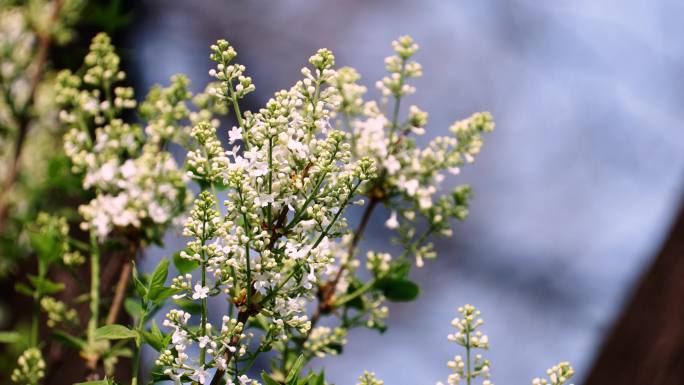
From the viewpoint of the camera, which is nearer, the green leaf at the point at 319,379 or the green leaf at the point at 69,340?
the green leaf at the point at 319,379

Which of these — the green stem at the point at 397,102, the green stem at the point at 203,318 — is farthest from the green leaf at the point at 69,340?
the green stem at the point at 397,102

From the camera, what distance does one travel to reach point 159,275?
2.27 ft

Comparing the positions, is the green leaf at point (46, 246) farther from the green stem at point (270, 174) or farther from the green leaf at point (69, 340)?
the green stem at point (270, 174)

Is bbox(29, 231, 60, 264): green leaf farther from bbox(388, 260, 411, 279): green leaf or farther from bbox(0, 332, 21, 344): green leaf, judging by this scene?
bbox(388, 260, 411, 279): green leaf

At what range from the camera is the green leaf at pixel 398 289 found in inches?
39.8

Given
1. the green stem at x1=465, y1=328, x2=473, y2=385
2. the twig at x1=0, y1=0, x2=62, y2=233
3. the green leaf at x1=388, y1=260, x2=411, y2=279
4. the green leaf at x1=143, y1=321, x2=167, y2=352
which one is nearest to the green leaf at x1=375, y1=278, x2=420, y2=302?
the green leaf at x1=388, y1=260, x2=411, y2=279

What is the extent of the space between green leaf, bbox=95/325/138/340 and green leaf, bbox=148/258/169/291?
46 mm

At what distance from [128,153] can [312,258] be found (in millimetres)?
490

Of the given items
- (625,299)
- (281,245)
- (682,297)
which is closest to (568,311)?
(625,299)

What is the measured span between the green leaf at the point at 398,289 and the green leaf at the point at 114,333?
0.43 meters

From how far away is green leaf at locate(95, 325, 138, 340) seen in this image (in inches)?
25.1

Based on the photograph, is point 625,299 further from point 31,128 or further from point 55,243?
point 55,243

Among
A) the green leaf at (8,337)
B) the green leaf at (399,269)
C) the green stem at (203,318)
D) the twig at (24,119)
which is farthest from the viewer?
the twig at (24,119)

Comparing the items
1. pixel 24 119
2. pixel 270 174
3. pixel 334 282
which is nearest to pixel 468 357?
pixel 270 174
